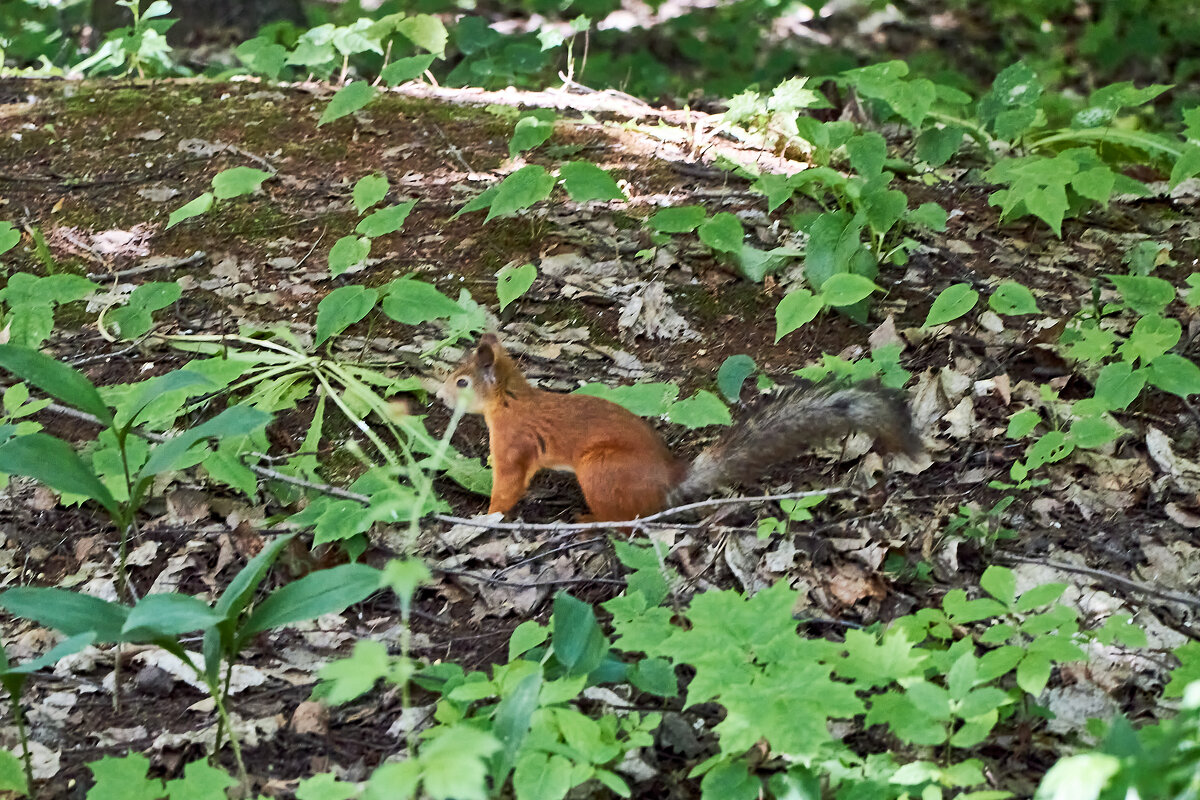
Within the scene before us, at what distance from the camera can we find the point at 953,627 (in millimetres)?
2818

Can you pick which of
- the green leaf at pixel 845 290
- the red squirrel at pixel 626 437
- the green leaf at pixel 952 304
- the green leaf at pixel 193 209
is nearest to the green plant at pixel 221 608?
the red squirrel at pixel 626 437

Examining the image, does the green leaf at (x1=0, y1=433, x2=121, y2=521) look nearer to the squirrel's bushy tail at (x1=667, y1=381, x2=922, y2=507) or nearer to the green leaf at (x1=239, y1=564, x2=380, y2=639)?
the green leaf at (x1=239, y1=564, x2=380, y2=639)

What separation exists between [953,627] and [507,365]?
5.02 ft

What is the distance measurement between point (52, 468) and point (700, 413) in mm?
1716

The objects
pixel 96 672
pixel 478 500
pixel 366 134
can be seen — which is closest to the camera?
pixel 96 672

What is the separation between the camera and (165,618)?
81.0 inches

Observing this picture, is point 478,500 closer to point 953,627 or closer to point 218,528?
point 218,528

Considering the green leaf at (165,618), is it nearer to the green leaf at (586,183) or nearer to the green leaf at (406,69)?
the green leaf at (586,183)

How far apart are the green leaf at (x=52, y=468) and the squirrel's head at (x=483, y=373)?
1098mm

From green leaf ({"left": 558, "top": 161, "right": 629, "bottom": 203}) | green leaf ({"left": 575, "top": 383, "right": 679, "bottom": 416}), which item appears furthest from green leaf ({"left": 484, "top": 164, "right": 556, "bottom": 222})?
green leaf ({"left": 575, "top": 383, "right": 679, "bottom": 416})

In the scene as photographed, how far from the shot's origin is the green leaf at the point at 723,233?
3.90 metres

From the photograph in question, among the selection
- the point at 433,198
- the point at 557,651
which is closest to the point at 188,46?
the point at 433,198

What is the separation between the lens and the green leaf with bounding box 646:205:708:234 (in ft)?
13.0

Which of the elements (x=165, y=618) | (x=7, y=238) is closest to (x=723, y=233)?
(x=165, y=618)
